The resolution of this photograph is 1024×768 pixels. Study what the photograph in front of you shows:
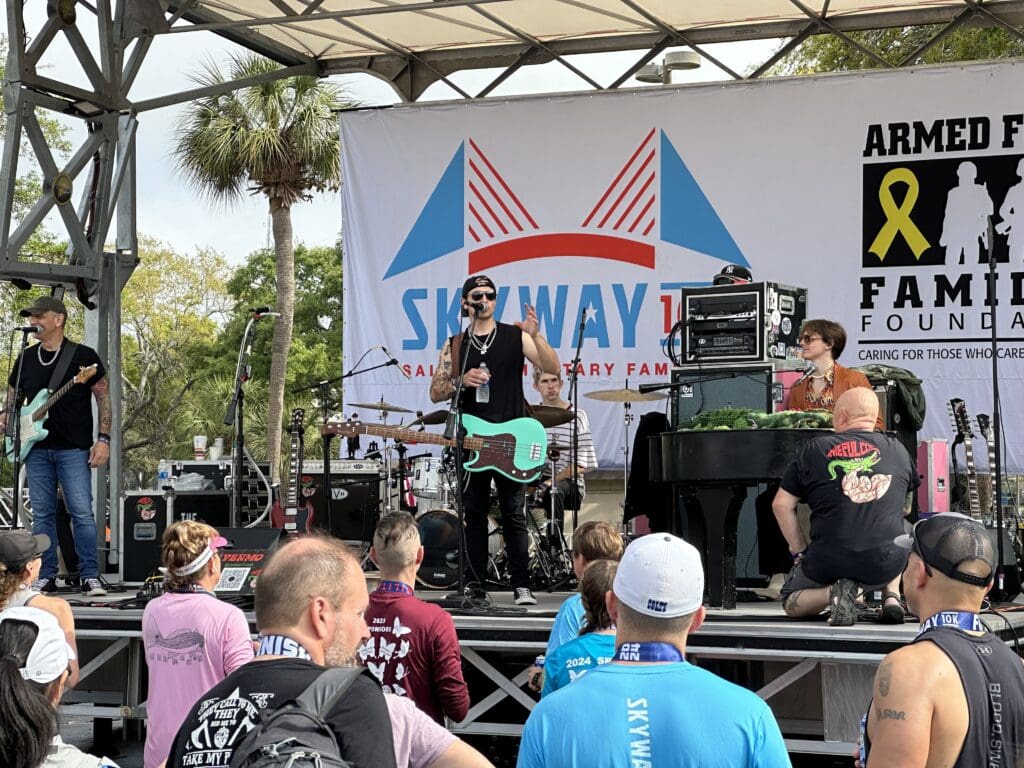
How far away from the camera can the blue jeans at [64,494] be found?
29.8 ft

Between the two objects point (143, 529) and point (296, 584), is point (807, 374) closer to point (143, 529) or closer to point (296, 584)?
point (143, 529)

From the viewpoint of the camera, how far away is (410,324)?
13203 millimetres

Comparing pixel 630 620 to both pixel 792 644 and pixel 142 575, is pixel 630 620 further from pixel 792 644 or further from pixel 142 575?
pixel 142 575

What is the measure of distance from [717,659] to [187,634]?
9.99ft

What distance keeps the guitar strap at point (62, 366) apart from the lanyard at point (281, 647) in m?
6.85

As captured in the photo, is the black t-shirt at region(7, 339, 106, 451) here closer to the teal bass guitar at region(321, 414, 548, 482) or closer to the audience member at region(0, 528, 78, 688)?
the teal bass guitar at region(321, 414, 548, 482)

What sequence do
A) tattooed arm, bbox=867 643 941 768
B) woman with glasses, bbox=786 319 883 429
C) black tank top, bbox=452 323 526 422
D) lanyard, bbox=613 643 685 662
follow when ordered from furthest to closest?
woman with glasses, bbox=786 319 883 429 → black tank top, bbox=452 323 526 422 → tattooed arm, bbox=867 643 941 768 → lanyard, bbox=613 643 685 662

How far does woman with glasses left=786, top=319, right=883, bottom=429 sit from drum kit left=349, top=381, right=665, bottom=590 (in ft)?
5.98

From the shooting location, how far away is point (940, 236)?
38.4 feet

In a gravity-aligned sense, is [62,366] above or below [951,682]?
above

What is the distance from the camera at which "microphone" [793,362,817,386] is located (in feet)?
27.7

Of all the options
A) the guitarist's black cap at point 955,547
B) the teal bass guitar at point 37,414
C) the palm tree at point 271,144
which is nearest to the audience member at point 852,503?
the guitarist's black cap at point 955,547

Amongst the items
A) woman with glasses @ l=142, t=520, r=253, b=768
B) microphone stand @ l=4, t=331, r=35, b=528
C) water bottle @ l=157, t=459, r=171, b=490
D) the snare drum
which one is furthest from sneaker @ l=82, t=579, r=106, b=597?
woman with glasses @ l=142, t=520, r=253, b=768

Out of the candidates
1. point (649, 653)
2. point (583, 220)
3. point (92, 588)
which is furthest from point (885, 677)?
point (583, 220)
